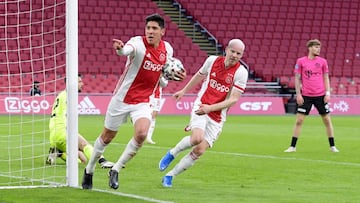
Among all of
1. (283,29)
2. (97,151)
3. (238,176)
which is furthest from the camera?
(283,29)

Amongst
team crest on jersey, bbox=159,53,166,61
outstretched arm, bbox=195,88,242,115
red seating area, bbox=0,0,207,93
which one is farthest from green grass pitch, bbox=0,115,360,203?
red seating area, bbox=0,0,207,93

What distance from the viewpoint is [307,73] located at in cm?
1625

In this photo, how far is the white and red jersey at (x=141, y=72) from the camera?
9.70 meters

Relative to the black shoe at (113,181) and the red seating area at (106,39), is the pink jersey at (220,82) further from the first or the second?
the red seating area at (106,39)

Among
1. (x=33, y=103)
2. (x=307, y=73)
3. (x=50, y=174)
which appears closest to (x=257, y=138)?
(x=307, y=73)

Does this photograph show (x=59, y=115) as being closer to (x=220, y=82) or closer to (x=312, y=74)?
(x=220, y=82)

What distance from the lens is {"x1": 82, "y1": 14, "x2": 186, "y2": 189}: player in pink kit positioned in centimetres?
969

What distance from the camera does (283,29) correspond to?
41531 millimetres

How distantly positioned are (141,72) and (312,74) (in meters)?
7.07

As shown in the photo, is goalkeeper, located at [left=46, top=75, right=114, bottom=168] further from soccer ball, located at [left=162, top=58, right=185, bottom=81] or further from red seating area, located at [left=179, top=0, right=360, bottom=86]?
red seating area, located at [left=179, top=0, right=360, bottom=86]

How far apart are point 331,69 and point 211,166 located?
28618mm

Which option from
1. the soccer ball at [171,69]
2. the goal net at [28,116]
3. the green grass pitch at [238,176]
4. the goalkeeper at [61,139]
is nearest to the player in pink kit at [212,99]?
the green grass pitch at [238,176]

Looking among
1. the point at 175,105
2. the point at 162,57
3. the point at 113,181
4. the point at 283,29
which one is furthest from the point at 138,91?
the point at 283,29

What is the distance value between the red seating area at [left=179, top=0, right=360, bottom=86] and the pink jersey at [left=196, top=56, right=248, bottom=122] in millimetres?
27772
